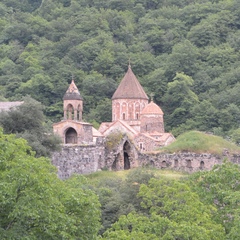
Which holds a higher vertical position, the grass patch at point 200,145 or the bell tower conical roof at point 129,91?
the bell tower conical roof at point 129,91

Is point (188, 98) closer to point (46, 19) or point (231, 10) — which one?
point (231, 10)

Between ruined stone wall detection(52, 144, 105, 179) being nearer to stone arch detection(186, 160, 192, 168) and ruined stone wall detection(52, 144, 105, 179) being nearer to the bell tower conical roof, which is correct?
stone arch detection(186, 160, 192, 168)

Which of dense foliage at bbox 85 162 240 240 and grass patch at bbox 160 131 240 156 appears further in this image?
grass patch at bbox 160 131 240 156

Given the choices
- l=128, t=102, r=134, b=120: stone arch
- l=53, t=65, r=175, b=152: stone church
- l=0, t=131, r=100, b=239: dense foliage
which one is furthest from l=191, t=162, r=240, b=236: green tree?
l=128, t=102, r=134, b=120: stone arch

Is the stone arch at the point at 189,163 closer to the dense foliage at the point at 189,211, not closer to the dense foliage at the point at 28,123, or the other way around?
the dense foliage at the point at 28,123

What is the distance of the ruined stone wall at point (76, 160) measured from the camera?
2512 inches

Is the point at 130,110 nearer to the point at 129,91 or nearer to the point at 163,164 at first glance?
the point at 129,91

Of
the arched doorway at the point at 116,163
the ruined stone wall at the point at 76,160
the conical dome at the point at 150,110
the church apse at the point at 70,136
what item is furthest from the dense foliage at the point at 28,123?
the conical dome at the point at 150,110

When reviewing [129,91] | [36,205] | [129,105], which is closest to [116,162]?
[129,105]

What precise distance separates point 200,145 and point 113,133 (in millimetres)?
7122

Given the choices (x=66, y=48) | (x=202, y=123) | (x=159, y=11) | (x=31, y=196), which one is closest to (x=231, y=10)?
(x=159, y=11)

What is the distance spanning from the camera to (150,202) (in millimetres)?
42344

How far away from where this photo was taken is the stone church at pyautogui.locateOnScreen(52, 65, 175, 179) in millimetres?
65375

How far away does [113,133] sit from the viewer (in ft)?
239
